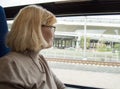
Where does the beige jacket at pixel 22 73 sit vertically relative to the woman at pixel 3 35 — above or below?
below

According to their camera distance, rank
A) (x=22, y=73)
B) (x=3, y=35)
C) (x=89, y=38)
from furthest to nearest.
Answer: (x=89, y=38) → (x=3, y=35) → (x=22, y=73)

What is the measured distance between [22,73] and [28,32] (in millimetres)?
264

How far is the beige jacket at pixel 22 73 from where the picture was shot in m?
1.09

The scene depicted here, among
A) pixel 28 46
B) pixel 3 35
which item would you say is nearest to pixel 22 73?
pixel 28 46

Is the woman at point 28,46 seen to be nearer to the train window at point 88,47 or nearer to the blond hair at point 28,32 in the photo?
the blond hair at point 28,32

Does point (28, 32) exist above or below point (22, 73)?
above

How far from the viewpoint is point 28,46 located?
1.25m

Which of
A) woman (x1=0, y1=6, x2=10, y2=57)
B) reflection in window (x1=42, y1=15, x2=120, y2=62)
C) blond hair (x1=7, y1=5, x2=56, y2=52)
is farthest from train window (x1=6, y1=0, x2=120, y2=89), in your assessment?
blond hair (x1=7, y1=5, x2=56, y2=52)

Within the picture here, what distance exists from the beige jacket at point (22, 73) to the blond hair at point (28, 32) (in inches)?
2.7

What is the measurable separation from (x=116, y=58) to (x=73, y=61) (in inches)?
18.2

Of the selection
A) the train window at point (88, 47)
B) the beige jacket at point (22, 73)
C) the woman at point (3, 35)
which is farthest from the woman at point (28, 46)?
the train window at point (88, 47)

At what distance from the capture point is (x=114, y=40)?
1.98 metres

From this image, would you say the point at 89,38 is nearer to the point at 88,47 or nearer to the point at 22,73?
the point at 88,47

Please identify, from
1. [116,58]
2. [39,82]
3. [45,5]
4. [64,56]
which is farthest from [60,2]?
[39,82]
